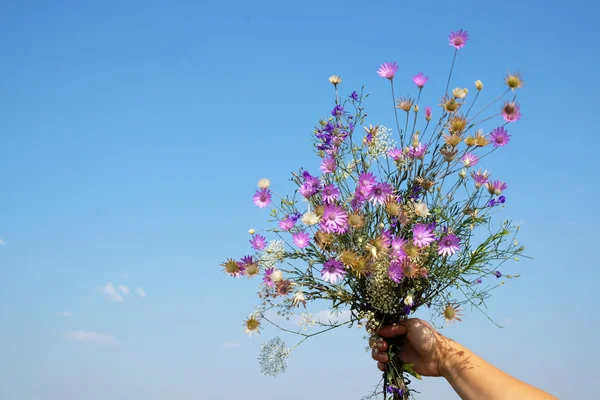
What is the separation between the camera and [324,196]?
10.1ft

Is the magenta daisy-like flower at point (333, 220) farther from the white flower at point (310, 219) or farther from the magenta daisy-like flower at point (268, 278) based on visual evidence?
the magenta daisy-like flower at point (268, 278)

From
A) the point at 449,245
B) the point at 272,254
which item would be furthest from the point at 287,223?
the point at 449,245

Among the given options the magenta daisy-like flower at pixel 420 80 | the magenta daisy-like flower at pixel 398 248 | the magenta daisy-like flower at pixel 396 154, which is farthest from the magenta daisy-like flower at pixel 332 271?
the magenta daisy-like flower at pixel 420 80

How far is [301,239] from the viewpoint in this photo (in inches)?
118

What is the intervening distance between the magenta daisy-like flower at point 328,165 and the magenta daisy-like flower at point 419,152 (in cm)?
39

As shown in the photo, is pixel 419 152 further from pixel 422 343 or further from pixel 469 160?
pixel 422 343

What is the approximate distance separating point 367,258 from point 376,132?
0.71 m

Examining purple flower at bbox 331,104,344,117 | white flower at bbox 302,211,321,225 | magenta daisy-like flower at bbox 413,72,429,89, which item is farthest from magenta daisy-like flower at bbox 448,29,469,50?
white flower at bbox 302,211,321,225

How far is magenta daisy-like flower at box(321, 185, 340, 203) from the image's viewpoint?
10.1 feet

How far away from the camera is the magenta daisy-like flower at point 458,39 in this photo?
3.22 meters

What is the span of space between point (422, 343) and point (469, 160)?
94 centimetres

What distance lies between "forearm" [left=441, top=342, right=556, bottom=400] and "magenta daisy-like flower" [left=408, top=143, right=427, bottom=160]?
0.95m

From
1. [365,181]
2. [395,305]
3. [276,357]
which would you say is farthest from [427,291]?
[276,357]

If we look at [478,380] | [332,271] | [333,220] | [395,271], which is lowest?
[478,380]
